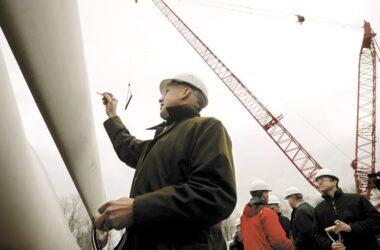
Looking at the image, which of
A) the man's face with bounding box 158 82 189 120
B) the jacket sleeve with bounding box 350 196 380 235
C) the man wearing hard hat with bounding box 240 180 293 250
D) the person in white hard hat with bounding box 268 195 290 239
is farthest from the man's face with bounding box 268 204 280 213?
the man's face with bounding box 158 82 189 120

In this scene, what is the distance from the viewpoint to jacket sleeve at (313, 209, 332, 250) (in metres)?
3.95

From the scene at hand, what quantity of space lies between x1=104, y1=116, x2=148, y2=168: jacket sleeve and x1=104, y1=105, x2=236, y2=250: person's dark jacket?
Result: 0.53 m

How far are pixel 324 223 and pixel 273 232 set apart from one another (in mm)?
665

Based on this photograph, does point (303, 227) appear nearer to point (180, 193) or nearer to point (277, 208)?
point (277, 208)

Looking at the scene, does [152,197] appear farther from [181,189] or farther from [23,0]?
[23,0]

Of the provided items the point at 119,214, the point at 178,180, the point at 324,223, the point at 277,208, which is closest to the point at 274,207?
the point at 277,208

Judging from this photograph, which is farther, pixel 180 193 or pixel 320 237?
pixel 320 237

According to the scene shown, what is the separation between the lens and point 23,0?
1115 millimetres

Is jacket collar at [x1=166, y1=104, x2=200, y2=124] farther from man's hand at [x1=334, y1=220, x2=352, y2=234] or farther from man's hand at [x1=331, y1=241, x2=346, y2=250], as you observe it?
man's hand at [x1=331, y1=241, x2=346, y2=250]

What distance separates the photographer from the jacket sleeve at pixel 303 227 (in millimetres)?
4801

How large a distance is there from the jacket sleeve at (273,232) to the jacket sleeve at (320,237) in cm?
36

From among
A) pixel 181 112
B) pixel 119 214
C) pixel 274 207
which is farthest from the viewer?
pixel 274 207

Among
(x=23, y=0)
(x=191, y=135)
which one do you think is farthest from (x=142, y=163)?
(x=23, y=0)

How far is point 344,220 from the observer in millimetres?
3930
